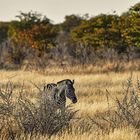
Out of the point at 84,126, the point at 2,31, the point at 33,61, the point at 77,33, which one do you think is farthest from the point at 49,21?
the point at 84,126

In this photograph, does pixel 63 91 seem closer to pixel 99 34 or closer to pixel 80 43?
pixel 99 34

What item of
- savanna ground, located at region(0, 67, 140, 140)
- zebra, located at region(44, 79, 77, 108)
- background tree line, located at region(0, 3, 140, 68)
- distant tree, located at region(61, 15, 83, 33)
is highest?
distant tree, located at region(61, 15, 83, 33)

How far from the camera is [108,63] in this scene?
28625mm

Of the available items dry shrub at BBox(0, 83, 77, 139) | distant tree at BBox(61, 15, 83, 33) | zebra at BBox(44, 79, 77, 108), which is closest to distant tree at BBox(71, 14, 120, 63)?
zebra at BBox(44, 79, 77, 108)

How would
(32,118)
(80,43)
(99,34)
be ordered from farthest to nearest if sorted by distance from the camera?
(80,43)
(99,34)
(32,118)

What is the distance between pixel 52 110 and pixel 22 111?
514 mm

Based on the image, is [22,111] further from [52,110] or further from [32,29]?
[32,29]

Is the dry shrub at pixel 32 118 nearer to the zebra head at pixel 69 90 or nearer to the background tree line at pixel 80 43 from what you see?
the zebra head at pixel 69 90

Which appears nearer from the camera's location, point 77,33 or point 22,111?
point 22,111

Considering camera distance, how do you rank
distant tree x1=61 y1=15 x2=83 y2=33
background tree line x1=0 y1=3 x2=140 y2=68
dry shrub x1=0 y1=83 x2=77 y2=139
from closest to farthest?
dry shrub x1=0 y1=83 x2=77 y2=139
background tree line x1=0 y1=3 x2=140 y2=68
distant tree x1=61 y1=15 x2=83 y2=33

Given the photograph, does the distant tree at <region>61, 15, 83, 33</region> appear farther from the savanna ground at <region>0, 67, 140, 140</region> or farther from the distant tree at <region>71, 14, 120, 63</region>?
the savanna ground at <region>0, 67, 140, 140</region>

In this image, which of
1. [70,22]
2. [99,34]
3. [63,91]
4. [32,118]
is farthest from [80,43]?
[70,22]

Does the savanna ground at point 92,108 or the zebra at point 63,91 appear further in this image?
the zebra at point 63,91

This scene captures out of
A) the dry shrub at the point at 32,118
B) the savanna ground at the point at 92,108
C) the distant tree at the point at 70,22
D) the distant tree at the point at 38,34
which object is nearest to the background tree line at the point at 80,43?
the distant tree at the point at 38,34
